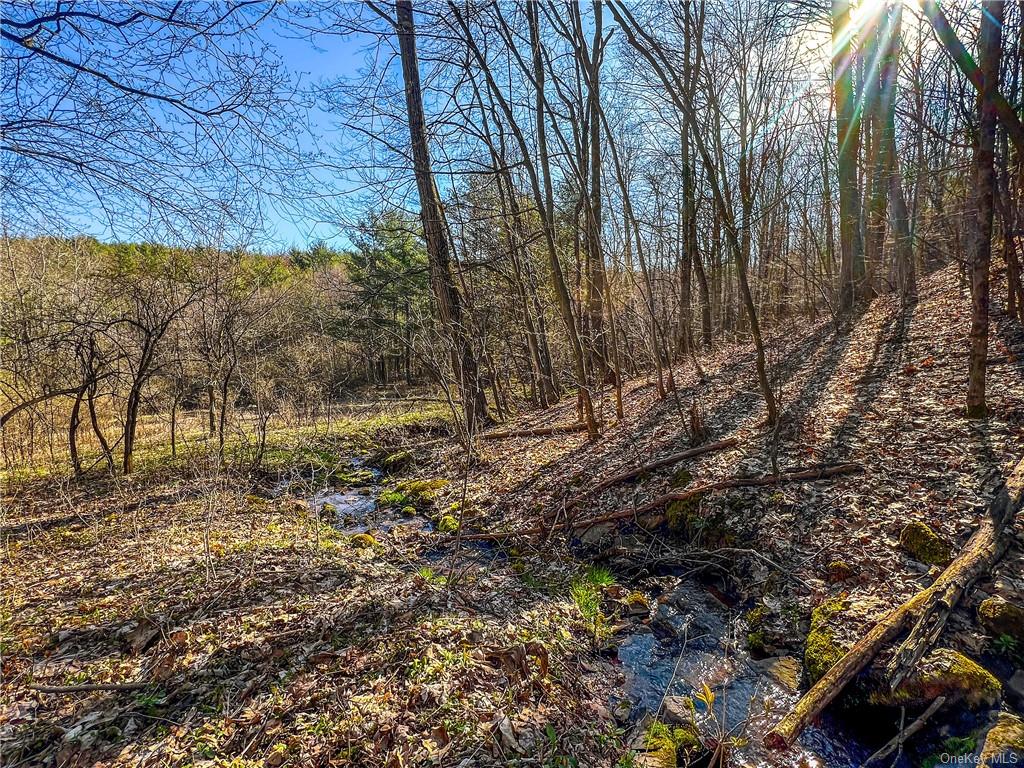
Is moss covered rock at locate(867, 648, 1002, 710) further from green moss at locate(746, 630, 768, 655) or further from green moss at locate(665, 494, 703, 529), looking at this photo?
green moss at locate(665, 494, 703, 529)

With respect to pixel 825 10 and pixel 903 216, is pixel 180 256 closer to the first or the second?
pixel 825 10

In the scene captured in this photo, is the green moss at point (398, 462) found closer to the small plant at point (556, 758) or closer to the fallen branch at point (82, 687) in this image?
the fallen branch at point (82, 687)

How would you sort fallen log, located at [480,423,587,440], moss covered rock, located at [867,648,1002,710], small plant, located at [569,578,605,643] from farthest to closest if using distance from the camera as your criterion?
fallen log, located at [480,423,587,440]
small plant, located at [569,578,605,643]
moss covered rock, located at [867,648,1002,710]

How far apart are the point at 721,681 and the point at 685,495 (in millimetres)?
2239

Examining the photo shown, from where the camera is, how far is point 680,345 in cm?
1464

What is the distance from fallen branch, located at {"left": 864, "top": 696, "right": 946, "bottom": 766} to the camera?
2.51m

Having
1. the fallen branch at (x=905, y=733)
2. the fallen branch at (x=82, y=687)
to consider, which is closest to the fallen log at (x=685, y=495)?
the fallen branch at (x=905, y=733)

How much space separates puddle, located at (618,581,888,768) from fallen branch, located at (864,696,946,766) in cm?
8

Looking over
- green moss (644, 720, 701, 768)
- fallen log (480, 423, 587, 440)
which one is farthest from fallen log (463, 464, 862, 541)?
fallen log (480, 423, 587, 440)

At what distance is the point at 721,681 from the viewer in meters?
3.35

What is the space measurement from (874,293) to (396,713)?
1530 centimetres

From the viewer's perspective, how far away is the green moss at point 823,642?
122 inches

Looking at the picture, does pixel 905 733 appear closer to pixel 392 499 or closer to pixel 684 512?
pixel 684 512

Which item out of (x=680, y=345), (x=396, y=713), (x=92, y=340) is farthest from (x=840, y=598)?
(x=680, y=345)
